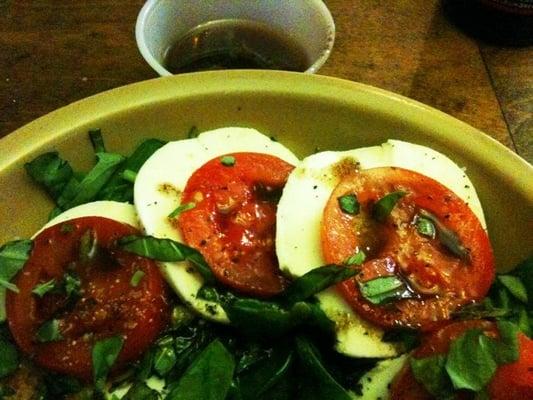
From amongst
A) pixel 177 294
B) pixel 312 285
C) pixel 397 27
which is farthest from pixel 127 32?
pixel 312 285

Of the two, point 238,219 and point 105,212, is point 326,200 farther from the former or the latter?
point 105,212

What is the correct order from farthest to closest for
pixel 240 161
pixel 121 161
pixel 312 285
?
pixel 121 161 < pixel 240 161 < pixel 312 285

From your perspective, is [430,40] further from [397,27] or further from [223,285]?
[223,285]

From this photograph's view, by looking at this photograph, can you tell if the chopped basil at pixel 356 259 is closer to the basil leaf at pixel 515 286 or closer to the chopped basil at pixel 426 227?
the chopped basil at pixel 426 227

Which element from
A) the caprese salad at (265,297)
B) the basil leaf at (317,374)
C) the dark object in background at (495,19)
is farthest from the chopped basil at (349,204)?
the dark object in background at (495,19)

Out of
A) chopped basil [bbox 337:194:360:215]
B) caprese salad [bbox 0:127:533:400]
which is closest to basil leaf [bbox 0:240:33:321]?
caprese salad [bbox 0:127:533:400]

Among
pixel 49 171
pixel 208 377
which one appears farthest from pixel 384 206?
pixel 49 171
